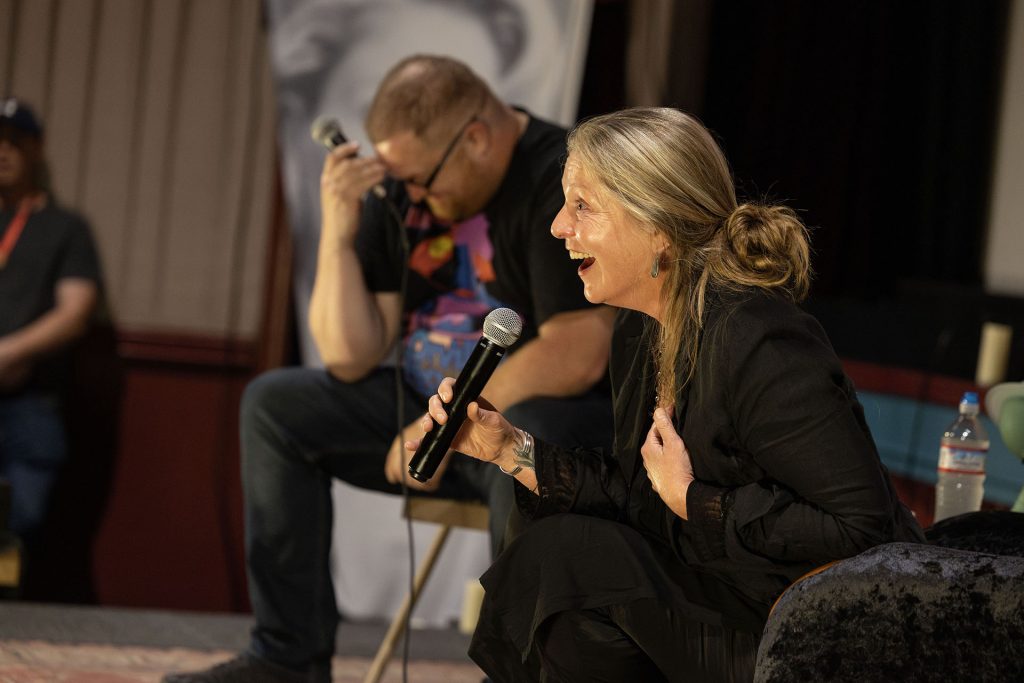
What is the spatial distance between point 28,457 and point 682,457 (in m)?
2.39

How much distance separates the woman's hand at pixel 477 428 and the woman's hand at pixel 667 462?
0.19 m

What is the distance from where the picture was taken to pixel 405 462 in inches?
90.0

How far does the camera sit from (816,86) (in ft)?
13.0

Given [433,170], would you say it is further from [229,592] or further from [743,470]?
[229,592]

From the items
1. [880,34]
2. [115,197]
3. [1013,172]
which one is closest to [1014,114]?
[1013,172]

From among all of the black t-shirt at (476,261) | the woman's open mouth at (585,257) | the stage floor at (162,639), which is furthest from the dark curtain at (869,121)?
the woman's open mouth at (585,257)

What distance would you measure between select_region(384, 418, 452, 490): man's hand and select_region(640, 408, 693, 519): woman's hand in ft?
2.39

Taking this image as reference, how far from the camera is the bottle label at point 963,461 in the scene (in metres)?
2.00

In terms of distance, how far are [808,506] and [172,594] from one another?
2633 millimetres

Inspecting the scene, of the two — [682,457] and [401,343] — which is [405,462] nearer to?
[401,343]

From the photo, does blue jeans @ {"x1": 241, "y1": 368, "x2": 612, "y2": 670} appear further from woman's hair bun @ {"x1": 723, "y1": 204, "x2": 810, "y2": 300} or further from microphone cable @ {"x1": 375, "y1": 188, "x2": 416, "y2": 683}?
woman's hair bun @ {"x1": 723, "y1": 204, "x2": 810, "y2": 300}

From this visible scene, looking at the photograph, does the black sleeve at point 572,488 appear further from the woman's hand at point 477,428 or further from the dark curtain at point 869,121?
the dark curtain at point 869,121

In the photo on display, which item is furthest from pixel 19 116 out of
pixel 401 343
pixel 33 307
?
pixel 401 343

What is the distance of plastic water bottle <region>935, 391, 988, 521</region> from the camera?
2006 millimetres
